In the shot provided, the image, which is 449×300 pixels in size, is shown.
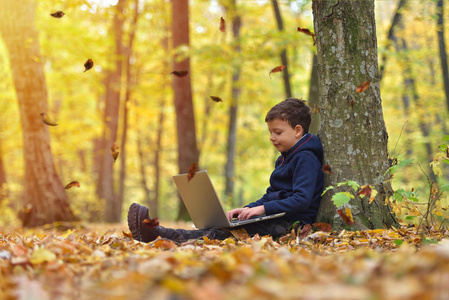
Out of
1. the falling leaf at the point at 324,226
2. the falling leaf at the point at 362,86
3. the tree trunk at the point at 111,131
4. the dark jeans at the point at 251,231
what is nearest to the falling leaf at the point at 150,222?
the dark jeans at the point at 251,231

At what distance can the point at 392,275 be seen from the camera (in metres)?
1.58

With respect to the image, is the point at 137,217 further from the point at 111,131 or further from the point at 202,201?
the point at 111,131

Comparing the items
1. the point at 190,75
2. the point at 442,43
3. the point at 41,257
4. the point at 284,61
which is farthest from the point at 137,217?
the point at 442,43

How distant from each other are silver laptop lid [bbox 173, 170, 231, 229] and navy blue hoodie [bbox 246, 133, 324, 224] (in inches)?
15.8

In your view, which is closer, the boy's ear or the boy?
the boy

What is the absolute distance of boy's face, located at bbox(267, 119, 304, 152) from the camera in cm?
394

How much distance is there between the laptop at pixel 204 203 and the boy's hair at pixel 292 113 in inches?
33.2

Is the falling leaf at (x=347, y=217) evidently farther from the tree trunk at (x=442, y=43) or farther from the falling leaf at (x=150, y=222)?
the tree trunk at (x=442, y=43)

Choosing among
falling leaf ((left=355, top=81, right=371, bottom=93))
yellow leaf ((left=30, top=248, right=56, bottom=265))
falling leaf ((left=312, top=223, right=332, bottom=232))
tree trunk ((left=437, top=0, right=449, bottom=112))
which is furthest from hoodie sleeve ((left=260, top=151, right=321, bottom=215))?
tree trunk ((left=437, top=0, right=449, bottom=112))

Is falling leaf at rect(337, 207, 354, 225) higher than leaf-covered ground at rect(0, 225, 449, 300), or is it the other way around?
leaf-covered ground at rect(0, 225, 449, 300)

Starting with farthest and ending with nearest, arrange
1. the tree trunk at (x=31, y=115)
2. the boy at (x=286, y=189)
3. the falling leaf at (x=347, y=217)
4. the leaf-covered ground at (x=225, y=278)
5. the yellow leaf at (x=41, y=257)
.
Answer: the tree trunk at (x=31, y=115) < the boy at (x=286, y=189) < the falling leaf at (x=347, y=217) < the yellow leaf at (x=41, y=257) < the leaf-covered ground at (x=225, y=278)

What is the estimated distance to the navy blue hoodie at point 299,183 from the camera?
3613mm

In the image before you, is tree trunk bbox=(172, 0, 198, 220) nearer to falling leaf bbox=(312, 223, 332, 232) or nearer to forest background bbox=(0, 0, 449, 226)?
forest background bbox=(0, 0, 449, 226)

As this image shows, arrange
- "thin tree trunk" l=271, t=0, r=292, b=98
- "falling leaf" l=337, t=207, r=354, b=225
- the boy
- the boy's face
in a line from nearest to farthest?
"falling leaf" l=337, t=207, r=354, b=225 → the boy → the boy's face → "thin tree trunk" l=271, t=0, r=292, b=98
